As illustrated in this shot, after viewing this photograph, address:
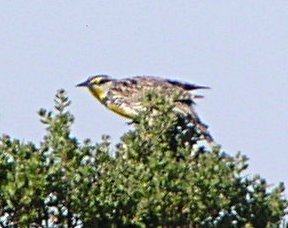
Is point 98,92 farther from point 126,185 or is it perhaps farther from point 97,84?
point 126,185

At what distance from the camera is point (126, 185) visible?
10492mm

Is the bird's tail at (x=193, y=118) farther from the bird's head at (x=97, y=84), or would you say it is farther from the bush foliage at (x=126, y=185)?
the bird's head at (x=97, y=84)

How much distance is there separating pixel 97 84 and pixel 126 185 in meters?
8.51

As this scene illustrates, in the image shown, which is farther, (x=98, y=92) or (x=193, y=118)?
(x=98, y=92)

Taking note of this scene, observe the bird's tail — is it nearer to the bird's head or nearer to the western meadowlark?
the western meadowlark

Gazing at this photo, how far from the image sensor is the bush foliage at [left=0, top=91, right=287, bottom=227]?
1017cm

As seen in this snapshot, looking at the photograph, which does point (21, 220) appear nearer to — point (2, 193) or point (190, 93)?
point (2, 193)

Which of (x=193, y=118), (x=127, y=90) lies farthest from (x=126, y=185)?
(x=127, y=90)

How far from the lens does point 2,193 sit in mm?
10055

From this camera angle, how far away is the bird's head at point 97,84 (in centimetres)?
1867

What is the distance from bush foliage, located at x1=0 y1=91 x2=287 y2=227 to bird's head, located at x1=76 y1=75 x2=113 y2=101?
289 inches

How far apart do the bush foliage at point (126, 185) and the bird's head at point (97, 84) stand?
7.33 meters

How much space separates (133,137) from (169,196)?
0.89 metres

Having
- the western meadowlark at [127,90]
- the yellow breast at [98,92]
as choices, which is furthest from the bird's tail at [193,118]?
the yellow breast at [98,92]
